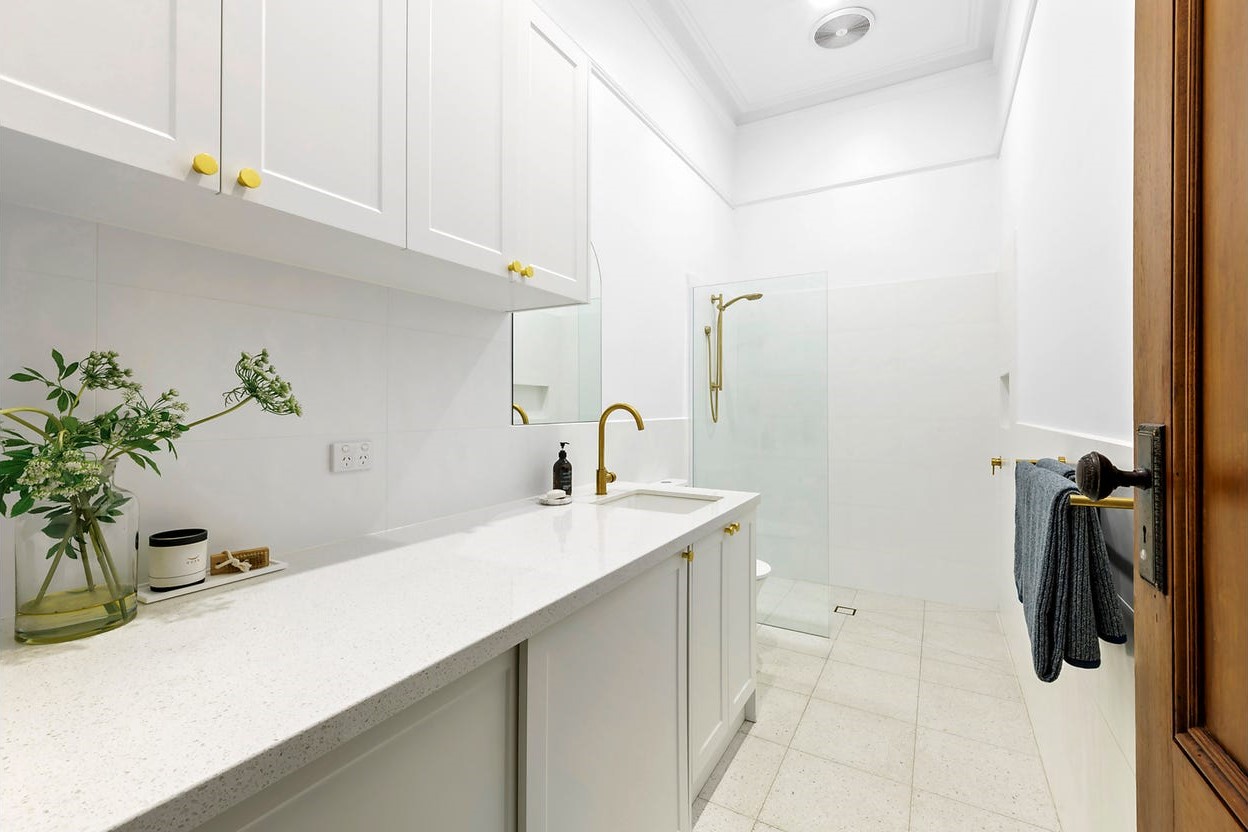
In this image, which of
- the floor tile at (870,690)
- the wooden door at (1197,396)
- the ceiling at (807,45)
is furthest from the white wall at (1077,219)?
the floor tile at (870,690)

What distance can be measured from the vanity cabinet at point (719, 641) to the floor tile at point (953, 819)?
0.56 m

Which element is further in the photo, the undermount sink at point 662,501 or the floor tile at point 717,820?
the undermount sink at point 662,501

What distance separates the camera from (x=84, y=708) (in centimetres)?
59

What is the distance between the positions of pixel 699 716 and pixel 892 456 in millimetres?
2315

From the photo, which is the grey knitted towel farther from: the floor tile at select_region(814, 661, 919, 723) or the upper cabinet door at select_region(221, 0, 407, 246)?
the upper cabinet door at select_region(221, 0, 407, 246)

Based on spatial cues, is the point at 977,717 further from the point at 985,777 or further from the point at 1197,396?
the point at 1197,396

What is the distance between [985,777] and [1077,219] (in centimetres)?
165

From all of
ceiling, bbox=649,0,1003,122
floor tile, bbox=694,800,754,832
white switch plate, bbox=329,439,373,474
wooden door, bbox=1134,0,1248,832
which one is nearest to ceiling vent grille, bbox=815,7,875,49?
ceiling, bbox=649,0,1003,122

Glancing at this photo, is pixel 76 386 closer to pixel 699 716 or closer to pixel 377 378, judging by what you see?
pixel 377 378

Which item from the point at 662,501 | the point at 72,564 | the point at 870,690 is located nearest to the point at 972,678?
the point at 870,690

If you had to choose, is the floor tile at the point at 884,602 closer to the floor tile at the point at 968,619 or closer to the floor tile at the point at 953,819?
the floor tile at the point at 968,619

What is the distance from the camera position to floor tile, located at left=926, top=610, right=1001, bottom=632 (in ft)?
9.33

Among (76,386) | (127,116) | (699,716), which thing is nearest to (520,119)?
(127,116)

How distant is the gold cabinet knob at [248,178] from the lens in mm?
853
